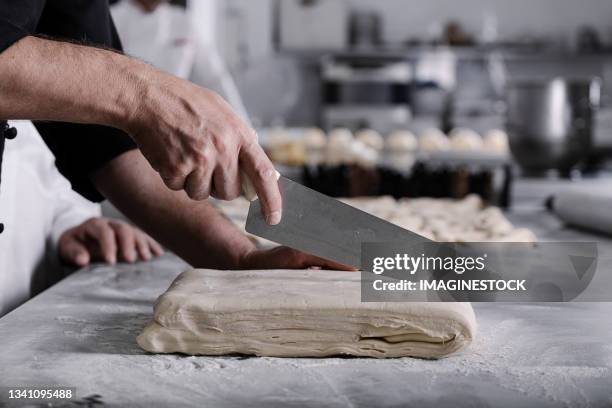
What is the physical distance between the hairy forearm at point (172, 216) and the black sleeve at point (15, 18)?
14.1 inches

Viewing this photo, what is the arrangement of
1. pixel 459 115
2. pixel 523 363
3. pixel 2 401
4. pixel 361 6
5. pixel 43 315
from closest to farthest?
pixel 2 401
pixel 523 363
pixel 43 315
pixel 459 115
pixel 361 6

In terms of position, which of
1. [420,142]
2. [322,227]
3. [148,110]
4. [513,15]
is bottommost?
[420,142]

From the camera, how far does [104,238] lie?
5.95 feet

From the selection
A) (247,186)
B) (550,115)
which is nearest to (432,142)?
(550,115)

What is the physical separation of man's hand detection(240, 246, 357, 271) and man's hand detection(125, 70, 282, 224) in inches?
11.4

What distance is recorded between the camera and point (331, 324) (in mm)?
1105

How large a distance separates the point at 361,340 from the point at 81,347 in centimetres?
43

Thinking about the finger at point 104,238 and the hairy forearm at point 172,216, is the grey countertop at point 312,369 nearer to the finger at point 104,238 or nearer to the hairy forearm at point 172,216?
the hairy forearm at point 172,216

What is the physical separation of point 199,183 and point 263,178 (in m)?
0.10

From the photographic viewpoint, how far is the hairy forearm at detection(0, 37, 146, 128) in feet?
3.18

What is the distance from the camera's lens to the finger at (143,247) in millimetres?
1839

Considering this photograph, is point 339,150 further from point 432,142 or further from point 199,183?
point 199,183

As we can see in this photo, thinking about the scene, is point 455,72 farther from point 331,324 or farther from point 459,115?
point 331,324

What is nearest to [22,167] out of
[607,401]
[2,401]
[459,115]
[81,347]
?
[81,347]
